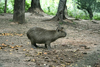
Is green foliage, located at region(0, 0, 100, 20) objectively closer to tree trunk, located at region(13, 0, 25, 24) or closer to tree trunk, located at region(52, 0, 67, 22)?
tree trunk, located at region(52, 0, 67, 22)

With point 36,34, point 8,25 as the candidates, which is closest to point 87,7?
point 8,25

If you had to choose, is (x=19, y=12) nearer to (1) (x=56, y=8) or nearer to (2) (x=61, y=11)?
(2) (x=61, y=11)

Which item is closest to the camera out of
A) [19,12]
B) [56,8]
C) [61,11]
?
[19,12]

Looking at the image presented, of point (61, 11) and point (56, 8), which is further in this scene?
point (56, 8)

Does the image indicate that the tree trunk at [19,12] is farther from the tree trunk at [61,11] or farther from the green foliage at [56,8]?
the green foliage at [56,8]

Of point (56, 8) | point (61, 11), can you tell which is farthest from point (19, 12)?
point (56, 8)

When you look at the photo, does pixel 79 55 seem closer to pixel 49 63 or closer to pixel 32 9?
pixel 49 63

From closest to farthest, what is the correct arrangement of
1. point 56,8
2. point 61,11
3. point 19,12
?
point 19,12 → point 61,11 → point 56,8

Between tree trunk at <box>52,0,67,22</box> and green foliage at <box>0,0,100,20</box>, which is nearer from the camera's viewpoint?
tree trunk at <box>52,0,67,22</box>

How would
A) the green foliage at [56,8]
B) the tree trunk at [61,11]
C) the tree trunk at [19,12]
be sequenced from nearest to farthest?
the tree trunk at [19,12] → the tree trunk at [61,11] → the green foliage at [56,8]

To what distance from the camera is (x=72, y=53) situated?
694 cm

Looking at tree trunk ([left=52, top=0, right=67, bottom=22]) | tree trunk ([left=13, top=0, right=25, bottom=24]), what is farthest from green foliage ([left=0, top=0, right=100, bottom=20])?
tree trunk ([left=13, top=0, right=25, bottom=24])

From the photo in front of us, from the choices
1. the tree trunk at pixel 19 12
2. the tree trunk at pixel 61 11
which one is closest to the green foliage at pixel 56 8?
the tree trunk at pixel 61 11

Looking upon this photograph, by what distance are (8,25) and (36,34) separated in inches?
224
